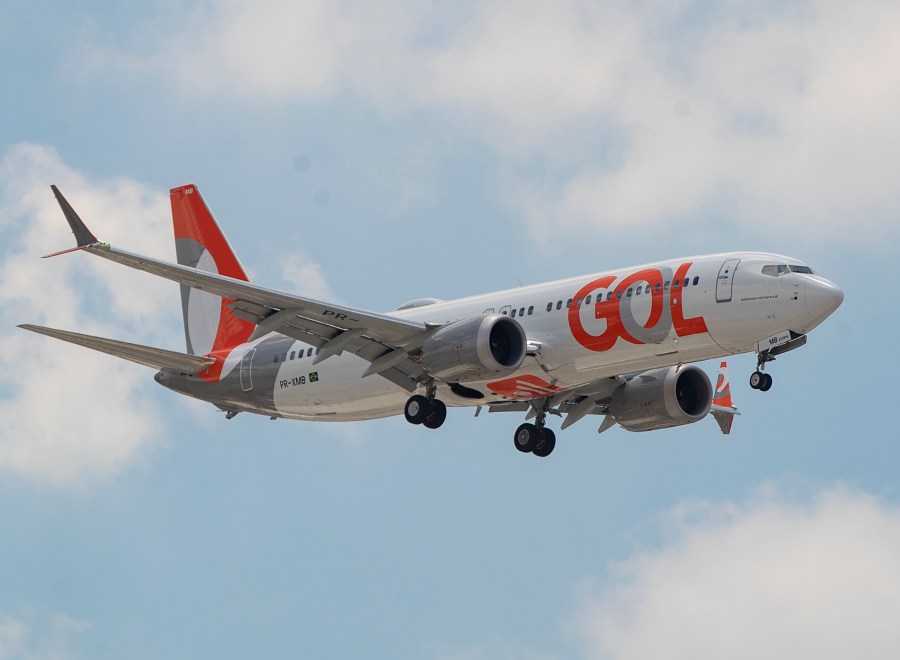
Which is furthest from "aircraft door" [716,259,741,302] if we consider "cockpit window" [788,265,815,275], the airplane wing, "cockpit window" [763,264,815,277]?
the airplane wing

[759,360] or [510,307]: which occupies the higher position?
[510,307]

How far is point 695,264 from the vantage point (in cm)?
4050

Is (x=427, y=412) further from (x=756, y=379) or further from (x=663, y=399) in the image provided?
(x=756, y=379)

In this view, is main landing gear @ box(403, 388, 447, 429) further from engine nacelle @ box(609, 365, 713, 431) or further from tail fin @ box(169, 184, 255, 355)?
tail fin @ box(169, 184, 255, 355)

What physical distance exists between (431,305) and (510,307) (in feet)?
12.7

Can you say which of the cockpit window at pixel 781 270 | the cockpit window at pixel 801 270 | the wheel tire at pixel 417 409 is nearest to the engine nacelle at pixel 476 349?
the wheel tire at pixel 417 409

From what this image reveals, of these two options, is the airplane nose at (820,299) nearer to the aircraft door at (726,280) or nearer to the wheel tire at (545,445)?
the aircraft door at (726,280)

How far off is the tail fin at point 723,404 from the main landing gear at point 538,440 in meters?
6.63

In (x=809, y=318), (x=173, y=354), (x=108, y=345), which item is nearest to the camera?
(x=809, y=318)

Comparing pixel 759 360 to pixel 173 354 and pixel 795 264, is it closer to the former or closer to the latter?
pixel 795 264

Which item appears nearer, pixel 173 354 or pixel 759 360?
pixel 759 360

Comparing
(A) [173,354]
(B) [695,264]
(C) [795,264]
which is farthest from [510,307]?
(A) [173,354]

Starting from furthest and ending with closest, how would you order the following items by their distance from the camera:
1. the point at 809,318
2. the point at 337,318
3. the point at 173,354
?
the point at 173,354 < the point at 337,318 < the point at 809,318

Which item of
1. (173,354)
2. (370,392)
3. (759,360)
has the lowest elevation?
(759,360)
